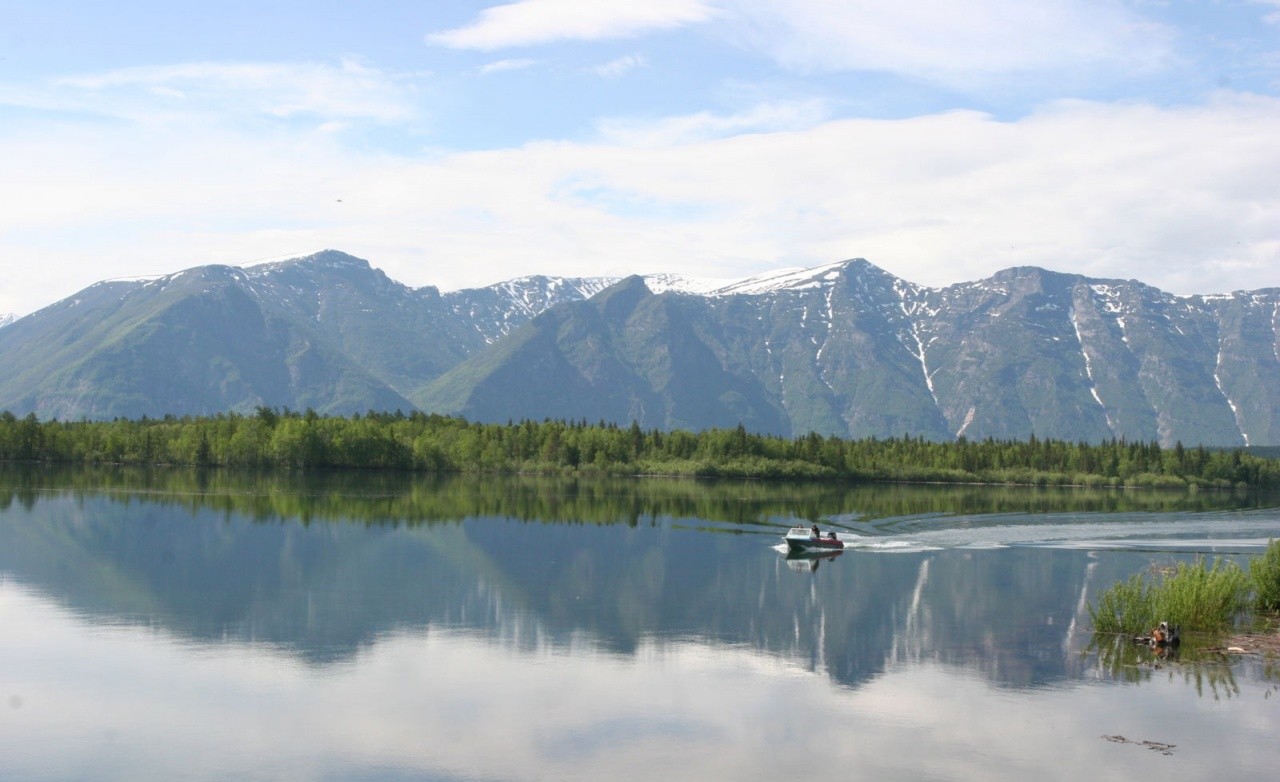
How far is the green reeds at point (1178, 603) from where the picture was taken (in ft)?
177

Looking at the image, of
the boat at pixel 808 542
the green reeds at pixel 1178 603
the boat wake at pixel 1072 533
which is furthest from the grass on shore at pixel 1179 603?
the boat wake at pixel 1072 533

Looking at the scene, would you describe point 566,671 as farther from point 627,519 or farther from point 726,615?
point 627,519

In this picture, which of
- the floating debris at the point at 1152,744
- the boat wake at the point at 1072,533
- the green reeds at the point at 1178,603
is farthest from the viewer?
the boat wake at the point at 1072,533

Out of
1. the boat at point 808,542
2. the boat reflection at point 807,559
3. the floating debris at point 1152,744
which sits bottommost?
the floating debris at point 1152,744

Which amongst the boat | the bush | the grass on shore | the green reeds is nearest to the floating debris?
the grass on shore

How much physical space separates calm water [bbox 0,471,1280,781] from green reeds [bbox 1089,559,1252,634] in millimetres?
2750

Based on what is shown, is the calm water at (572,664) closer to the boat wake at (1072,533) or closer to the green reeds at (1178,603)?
the green reeds at (1178,603)

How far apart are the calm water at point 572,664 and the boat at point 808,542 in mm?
1821

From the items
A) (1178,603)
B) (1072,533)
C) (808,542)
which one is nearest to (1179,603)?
(1178,603)

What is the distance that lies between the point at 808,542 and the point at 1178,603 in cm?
3934

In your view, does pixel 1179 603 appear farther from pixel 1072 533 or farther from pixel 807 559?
pixel 1072 533

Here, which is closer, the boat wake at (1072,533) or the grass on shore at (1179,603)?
the grass on shore at (1179,603)

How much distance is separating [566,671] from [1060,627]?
85.6 feet

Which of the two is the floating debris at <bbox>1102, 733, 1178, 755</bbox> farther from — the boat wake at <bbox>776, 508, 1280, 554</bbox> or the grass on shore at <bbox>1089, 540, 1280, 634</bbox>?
the boat wake at <bbox>776, 508, 1280, 554</bbox>
